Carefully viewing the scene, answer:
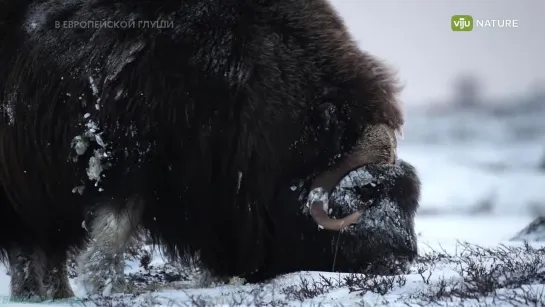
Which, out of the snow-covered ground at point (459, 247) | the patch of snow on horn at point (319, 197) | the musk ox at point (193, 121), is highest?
the musk ox at point (193, 121)

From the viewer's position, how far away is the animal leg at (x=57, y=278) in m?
4.84

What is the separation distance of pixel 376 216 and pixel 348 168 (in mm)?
281

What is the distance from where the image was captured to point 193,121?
13.7ft

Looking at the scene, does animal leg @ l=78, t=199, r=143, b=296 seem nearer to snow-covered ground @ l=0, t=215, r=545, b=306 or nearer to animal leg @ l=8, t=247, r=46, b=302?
snow-covered ground @ l=0, t=215, r=545, b=306

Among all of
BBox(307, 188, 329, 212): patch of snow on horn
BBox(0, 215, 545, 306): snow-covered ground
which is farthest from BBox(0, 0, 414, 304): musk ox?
BBox(0, 215, 545, 306): snow-covered ground

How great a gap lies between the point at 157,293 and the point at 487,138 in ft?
53.2

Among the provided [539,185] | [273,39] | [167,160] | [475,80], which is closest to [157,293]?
[167,160]

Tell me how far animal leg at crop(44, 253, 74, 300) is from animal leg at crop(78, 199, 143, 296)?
714 millimetres

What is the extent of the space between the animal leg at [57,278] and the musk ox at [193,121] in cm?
43

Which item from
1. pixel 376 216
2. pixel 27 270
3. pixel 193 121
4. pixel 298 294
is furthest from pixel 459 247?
pixel 27 270

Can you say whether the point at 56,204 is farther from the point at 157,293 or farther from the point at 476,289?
the point at 476,289

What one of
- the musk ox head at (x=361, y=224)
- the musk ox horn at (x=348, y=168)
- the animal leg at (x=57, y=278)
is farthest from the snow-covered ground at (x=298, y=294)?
the animal leg at (x=57, y=278)

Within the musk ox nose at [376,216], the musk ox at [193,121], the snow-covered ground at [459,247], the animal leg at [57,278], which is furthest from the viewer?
the animal leg at [57,278]

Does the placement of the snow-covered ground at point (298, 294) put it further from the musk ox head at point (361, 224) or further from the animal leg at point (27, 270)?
the animal leg at point (27, 270)
